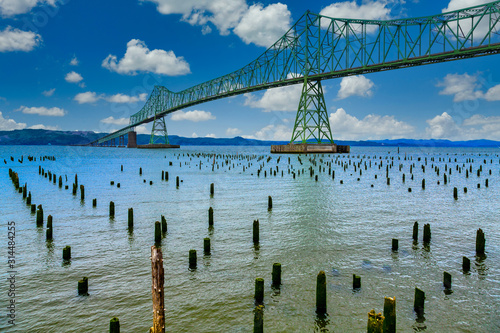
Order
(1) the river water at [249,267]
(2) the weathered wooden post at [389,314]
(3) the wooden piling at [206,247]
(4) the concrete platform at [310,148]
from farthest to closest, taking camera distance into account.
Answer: (4) the concrete platform at [310,148]
(3) the wooden piling at [206,247]
(1) the river water at [249,267]
(2) the weathered wooden post at [389,314]

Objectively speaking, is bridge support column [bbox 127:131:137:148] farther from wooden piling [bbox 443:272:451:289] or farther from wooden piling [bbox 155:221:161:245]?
wooden piling [bbox 443:272:451:289]

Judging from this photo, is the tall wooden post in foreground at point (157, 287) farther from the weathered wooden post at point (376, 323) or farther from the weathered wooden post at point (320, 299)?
the weathered wooden post at point (376, 323)

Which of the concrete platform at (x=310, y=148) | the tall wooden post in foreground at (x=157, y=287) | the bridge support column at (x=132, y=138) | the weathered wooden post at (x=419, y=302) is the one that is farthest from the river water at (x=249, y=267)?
the bridge support column at (x=132, y=138)

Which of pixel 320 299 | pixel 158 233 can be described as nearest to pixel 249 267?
pixel 320 299

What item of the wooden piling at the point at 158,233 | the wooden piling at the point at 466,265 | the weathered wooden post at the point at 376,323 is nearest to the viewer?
the weathered wooden post at the point at 376,323

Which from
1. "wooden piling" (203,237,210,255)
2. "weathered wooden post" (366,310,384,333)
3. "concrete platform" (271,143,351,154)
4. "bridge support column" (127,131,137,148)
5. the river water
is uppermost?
"bridge support column" (127,131,137,148)

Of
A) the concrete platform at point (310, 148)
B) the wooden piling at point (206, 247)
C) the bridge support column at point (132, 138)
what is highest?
the bridge support column at point (132, 138)

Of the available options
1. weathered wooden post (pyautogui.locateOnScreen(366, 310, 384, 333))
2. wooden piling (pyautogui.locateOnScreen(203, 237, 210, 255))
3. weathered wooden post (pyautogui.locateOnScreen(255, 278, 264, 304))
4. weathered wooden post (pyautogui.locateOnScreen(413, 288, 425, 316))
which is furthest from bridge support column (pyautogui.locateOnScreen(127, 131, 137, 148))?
weathered wooden post (pyautogui.locateOnScreen(366, 310, 384, 333))

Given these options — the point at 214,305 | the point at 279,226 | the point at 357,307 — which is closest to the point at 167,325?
the point at 214,305

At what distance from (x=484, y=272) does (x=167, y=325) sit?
311 inches

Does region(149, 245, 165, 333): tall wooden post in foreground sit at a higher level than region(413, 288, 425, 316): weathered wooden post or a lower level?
higher

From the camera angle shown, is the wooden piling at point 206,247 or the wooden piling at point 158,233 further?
the wooden piling at point 158,233

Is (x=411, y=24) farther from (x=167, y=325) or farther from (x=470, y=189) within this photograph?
(x=167, y=325)

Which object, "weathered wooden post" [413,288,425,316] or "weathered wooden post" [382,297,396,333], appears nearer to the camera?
"weathered wooden post" [382,297,396,333]
